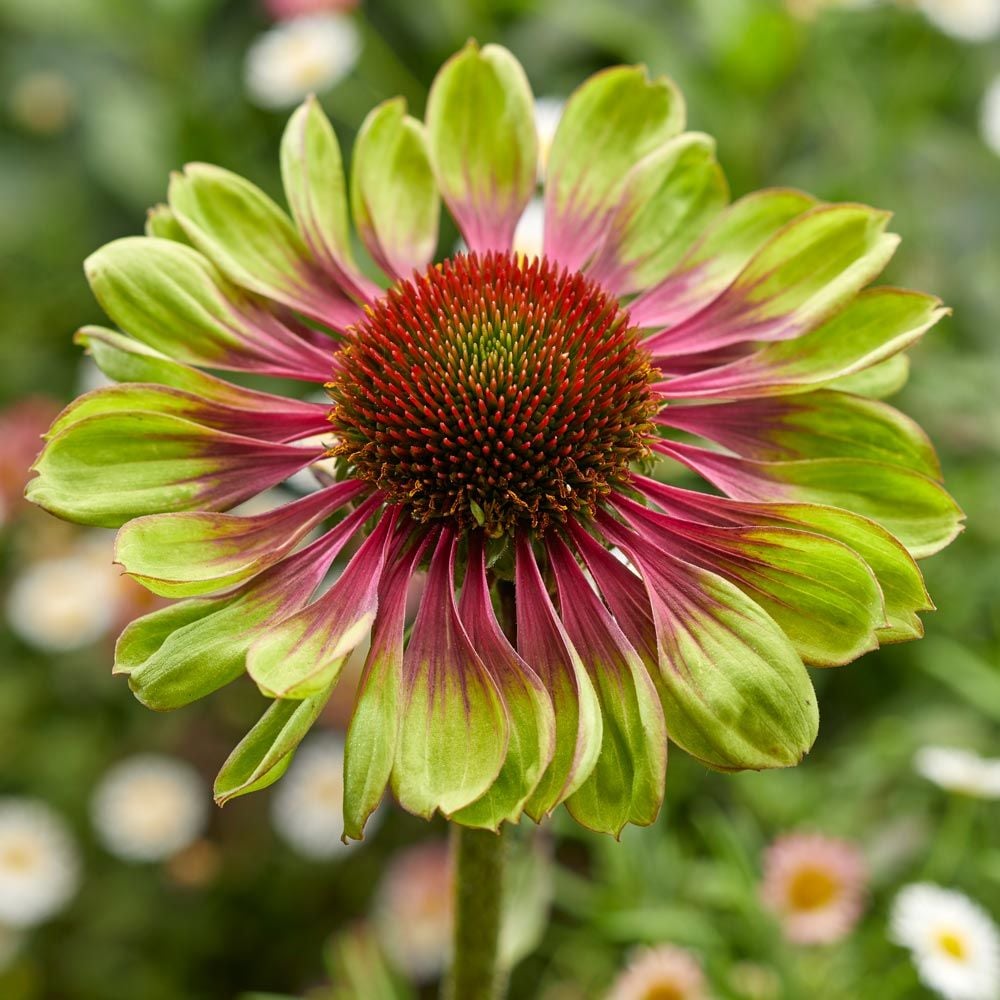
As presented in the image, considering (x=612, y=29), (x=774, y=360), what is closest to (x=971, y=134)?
(x=612, y=29)

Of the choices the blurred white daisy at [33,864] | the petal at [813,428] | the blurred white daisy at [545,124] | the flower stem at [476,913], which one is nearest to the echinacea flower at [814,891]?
the flower stem at [476,913]

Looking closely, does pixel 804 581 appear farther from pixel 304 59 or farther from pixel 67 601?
pixel 304 59

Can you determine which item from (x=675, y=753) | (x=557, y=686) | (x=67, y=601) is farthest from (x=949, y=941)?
(x=67, y=601)

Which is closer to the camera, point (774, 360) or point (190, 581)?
point (190, 581)

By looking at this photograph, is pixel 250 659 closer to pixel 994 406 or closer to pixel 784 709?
pixel 784 709

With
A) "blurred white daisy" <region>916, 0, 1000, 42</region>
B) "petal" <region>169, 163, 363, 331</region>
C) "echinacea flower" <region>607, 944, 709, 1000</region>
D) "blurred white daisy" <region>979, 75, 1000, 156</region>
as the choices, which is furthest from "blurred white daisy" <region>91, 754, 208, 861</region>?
"blurred white daisy" <region>916, 0, 1000, 42</region>
